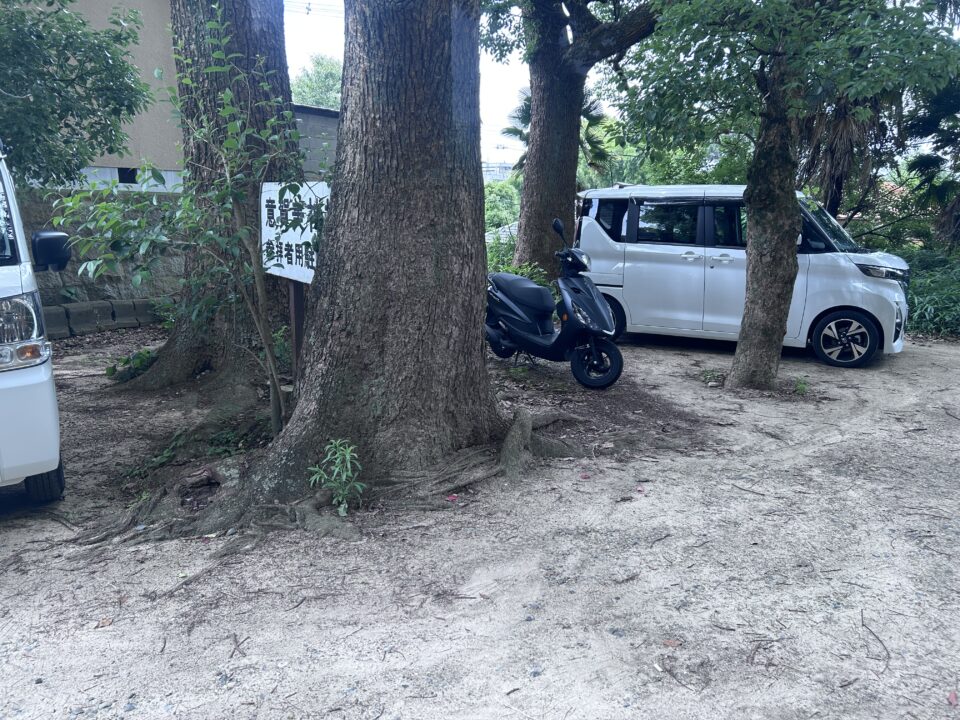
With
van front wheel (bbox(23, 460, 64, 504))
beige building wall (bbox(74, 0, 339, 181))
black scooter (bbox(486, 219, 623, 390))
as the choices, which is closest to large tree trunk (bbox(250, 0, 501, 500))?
van front wheel (bbox(23, 460, 64, 504))

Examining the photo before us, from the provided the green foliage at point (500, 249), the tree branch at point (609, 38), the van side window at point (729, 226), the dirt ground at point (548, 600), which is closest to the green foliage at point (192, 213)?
the dirt ground at point (548, 600)

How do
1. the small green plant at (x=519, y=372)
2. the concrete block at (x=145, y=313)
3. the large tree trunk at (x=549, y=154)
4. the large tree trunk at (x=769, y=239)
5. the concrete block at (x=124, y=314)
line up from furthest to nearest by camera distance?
the large tree trunk at (x=549, y=154), the concrete block at (x=145, y=313), the concrete block at (x=124, y=314), the small green plant at (x=519, y=372), the large tree trunk at (x=769, y=239)

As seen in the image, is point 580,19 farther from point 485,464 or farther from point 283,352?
point 485,464

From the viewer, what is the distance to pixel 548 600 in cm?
347

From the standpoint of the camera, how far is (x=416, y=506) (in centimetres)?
445

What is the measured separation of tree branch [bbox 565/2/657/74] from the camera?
11320mm

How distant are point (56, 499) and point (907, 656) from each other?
4.37m

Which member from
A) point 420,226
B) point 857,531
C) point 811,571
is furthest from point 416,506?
point 857,531

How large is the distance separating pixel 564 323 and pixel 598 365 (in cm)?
47

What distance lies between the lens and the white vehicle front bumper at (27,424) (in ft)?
12.8

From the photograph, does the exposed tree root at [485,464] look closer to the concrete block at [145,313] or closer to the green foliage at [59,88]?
the green foliage at [59,88]

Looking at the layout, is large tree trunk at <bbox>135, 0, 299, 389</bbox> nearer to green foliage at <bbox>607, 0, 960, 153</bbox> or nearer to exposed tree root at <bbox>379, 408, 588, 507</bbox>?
exposed tree root at <bbox>379, 408, 588, 507</bbox>

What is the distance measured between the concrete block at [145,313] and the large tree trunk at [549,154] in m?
5.07

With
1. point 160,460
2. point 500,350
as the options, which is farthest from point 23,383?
point 500,350
